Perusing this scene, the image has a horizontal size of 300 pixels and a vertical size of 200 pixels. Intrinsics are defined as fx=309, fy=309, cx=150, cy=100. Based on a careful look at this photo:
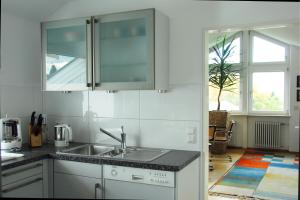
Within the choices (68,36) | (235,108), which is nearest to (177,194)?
(68,36)

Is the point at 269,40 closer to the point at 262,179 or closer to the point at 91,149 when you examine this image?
the point at 262,179

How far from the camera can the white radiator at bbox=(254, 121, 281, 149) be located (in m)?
6.50

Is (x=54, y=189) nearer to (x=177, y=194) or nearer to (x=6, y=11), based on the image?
(x=177, y=194)

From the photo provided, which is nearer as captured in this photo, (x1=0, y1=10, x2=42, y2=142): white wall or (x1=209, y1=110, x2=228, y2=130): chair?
(x1=0, y1=10, x2=42, y2=142): white wall

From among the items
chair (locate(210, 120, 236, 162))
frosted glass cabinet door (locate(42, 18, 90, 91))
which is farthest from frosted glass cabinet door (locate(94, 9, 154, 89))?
chair (locate(210, 120, 236, 162))

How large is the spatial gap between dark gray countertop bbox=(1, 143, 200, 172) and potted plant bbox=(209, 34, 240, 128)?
11.5 feet

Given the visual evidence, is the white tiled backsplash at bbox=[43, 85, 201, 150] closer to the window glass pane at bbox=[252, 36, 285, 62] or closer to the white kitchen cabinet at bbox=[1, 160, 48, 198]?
the white kitchen cabinet at bbox=[1, 160, 48, 198]

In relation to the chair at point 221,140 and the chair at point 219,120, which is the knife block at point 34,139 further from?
the chair at point 219,120

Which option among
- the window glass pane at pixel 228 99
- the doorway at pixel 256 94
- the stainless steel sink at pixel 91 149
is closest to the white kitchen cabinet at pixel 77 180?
the stainless steel sink at pixel 91 149

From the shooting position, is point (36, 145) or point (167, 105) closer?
point (167, 105)

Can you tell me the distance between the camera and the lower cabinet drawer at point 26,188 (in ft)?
7.47

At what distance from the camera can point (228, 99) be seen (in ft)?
22.9

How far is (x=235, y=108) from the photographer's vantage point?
693cm

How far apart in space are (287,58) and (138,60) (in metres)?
4.87
